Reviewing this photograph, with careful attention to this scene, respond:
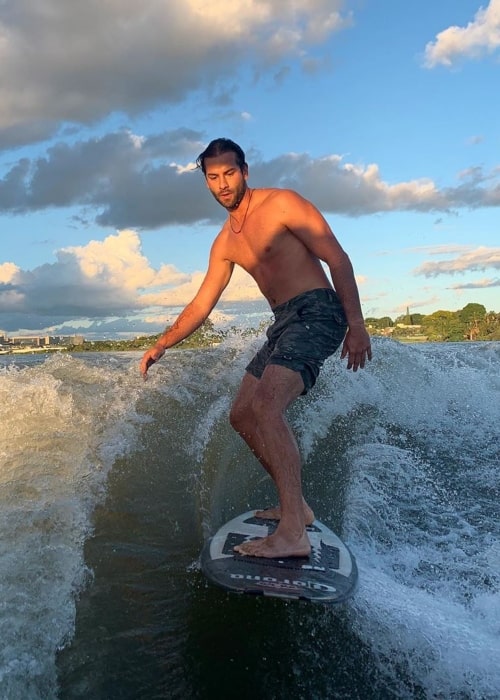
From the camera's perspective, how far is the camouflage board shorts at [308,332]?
386 cm

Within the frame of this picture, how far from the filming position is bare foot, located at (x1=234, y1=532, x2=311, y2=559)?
138 inches

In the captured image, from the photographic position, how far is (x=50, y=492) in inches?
150

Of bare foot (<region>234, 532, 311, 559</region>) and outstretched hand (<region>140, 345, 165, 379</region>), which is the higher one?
outstretched hand (<region>140, 345, 165, 379</region>)

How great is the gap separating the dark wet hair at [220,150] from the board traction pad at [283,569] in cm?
234

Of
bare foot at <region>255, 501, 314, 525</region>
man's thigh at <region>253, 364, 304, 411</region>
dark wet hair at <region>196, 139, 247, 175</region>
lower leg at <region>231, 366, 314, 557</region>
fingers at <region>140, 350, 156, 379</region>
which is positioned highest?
dark wet hair at <region>196, 139, 247, 175</region>

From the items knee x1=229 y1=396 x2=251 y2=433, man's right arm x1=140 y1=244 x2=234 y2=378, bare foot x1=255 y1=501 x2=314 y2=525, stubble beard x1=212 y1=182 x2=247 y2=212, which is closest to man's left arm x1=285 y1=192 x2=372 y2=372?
stubble beard x1=212 y1=182 x2=247 y2=212

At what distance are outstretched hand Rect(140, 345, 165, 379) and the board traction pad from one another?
4.15 feet

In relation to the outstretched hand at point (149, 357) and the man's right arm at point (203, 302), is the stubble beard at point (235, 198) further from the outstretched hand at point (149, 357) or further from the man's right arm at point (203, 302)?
the outstretched hand at point (149, 357)

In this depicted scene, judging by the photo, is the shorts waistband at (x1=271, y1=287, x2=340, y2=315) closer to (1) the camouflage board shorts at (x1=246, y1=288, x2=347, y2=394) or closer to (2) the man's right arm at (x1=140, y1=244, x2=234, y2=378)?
(1) the camouflage board shorts at (x1=246, y1=288, x2=347, y2=394)

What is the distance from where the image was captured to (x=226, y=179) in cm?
402

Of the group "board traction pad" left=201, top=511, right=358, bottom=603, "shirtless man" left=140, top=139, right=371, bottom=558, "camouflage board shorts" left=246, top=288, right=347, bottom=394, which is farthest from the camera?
"camouflage board shorts" left=246, top=288, right=347, bottom=394

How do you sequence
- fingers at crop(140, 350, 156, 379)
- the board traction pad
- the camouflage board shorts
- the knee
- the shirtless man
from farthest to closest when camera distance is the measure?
1. fingers at crop(140, 350, 156, 379)
2. the knee
3. the camouflage board shorts
4. the shirtless man
5. the board traction pad

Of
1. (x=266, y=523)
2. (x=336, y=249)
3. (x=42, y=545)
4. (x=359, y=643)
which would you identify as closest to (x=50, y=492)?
(x=42, y=545)

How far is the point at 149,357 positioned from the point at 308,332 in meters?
1.26
